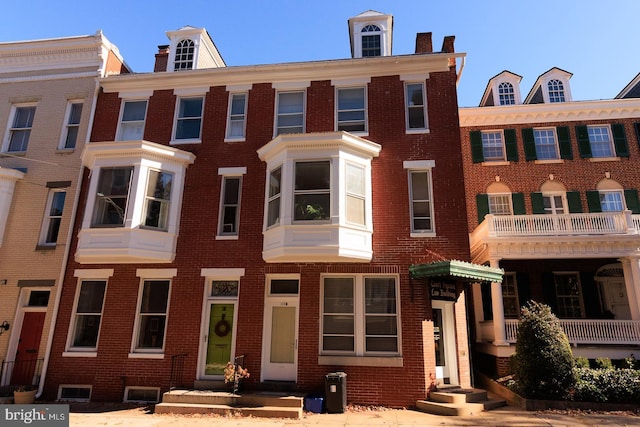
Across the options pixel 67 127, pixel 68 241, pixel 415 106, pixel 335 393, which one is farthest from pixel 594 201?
pixel 67 127

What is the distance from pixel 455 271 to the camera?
32.2ft

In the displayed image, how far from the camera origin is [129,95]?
14133mm

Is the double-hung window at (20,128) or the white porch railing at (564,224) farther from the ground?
the double-hung window at (20,128)

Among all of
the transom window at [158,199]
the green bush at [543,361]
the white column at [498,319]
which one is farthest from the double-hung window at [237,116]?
A: the green bush at [543,361]

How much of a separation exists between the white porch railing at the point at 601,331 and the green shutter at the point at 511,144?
26.6 feet

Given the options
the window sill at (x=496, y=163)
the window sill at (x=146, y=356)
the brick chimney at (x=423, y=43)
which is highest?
the brick chimney at (x=423, y=43)

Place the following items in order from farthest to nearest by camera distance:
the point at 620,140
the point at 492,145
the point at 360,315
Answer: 1. the point at 492,145
2. the point at 620,140
3. the point at 360,315

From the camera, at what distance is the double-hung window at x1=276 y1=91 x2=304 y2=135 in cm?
1316

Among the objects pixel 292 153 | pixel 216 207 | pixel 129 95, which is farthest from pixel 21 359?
pixel 292 153

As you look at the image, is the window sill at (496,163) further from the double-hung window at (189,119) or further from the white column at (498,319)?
the double-hung window at (189,119)

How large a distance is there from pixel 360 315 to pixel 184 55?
12224 mm

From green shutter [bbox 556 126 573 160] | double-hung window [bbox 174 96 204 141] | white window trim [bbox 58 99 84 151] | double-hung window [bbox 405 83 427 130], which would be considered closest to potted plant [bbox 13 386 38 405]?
white window trim [bbox 58 99 84 151]

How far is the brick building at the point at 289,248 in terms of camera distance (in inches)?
428

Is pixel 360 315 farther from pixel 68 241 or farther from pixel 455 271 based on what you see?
pixel 68 241
